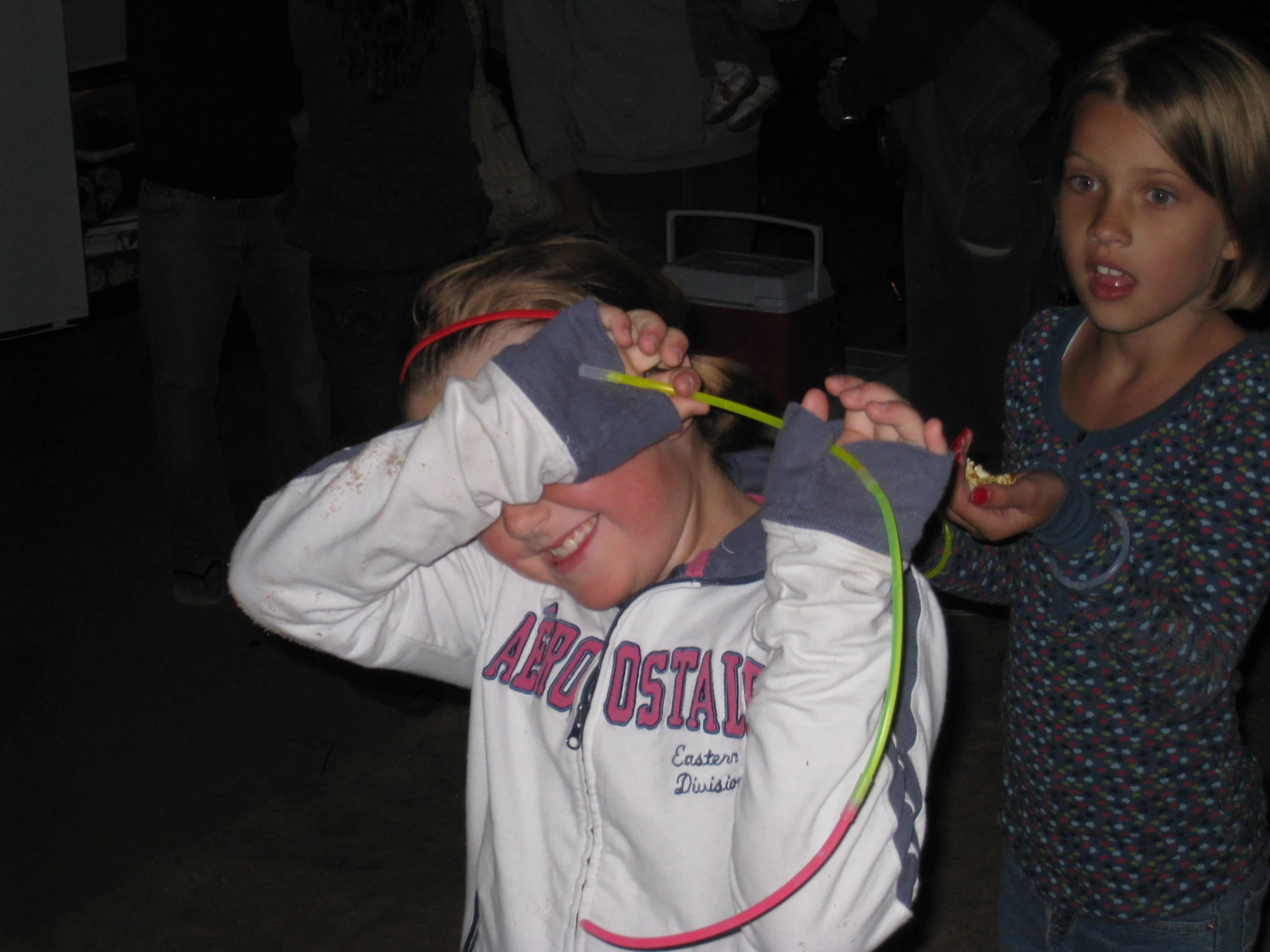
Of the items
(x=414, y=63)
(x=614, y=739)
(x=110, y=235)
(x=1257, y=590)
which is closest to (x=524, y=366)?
(x=614, y=739)

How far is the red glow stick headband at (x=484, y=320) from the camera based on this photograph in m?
1.32

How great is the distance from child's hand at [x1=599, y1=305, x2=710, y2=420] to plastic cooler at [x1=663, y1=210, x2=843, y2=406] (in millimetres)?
2195

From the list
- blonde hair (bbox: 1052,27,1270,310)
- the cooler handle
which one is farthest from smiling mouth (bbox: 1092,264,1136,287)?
the cooler handle

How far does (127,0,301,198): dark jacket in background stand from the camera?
3.48 meters

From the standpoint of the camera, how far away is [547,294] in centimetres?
143

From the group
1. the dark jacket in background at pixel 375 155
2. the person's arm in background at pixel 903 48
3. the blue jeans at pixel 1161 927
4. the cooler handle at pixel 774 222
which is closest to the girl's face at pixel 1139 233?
the blue jeans at pixel 1161 927

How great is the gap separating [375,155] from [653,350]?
2.31 metres

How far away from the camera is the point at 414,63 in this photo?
10.6 ft

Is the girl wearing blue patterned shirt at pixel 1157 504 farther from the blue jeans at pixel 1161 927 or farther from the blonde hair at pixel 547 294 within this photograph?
the blonde hair at pixel 547 294

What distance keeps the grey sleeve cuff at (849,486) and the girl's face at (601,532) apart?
216 mm

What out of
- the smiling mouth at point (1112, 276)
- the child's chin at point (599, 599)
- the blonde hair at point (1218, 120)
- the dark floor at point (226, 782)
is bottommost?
the dark floor at point (226, 782)

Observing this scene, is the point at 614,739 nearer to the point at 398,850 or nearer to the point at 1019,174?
the point at 398,850

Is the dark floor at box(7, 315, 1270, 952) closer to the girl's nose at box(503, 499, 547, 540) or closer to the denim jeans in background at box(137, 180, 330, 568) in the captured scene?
the denim jeans in background at box(137, 180, 330, 568)

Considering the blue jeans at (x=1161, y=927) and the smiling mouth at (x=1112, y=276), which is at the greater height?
the smiling mouth at (x=1112, y=276)
